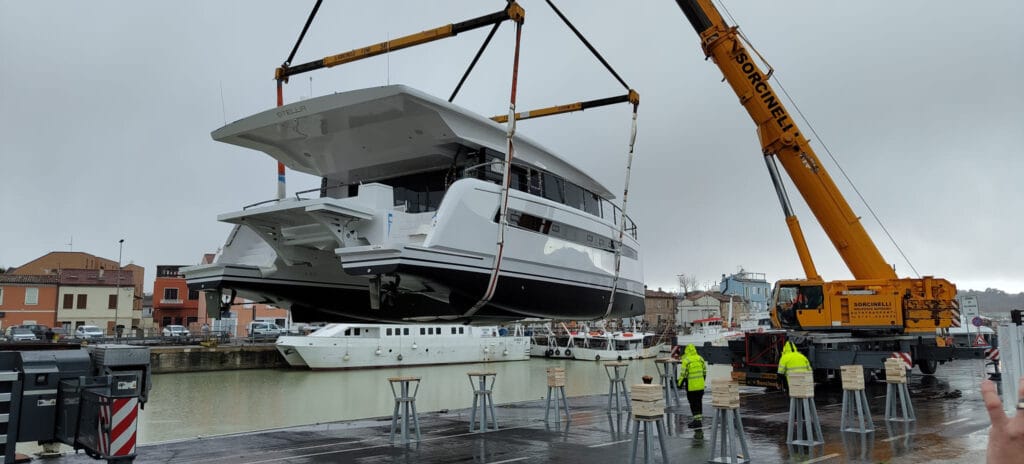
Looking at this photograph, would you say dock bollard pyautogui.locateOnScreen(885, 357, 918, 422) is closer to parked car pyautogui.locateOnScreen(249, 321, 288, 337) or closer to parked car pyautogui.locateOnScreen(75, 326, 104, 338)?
parked car pyautogui.locateOnScreen(75, 326, 104, 338)

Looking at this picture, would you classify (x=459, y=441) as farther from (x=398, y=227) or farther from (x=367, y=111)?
(x=367, y=111)

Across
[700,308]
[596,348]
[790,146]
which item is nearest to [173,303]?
[596,348]

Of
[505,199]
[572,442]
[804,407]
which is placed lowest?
[572,442]

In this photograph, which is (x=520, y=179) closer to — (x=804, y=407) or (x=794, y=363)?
(x=794, y=363)

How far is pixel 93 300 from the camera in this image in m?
43.8

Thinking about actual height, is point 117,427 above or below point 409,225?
below

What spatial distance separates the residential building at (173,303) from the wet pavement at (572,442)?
41.2 meters

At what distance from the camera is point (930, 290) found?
13.4 metres

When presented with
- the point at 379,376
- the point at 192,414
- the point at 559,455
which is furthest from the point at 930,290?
the point at 379,376

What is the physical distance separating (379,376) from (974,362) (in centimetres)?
2453

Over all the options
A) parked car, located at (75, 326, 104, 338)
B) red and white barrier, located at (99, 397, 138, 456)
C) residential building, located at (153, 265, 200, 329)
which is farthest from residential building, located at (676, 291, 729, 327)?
red and white barrier, located at (99, 397, 138, 456)

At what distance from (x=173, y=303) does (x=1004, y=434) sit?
52.3 meters

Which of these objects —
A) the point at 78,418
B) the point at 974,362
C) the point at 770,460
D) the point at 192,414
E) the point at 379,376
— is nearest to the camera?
the point at 78,418

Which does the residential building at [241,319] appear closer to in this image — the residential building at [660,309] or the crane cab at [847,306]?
the crane cab at [847,306]
